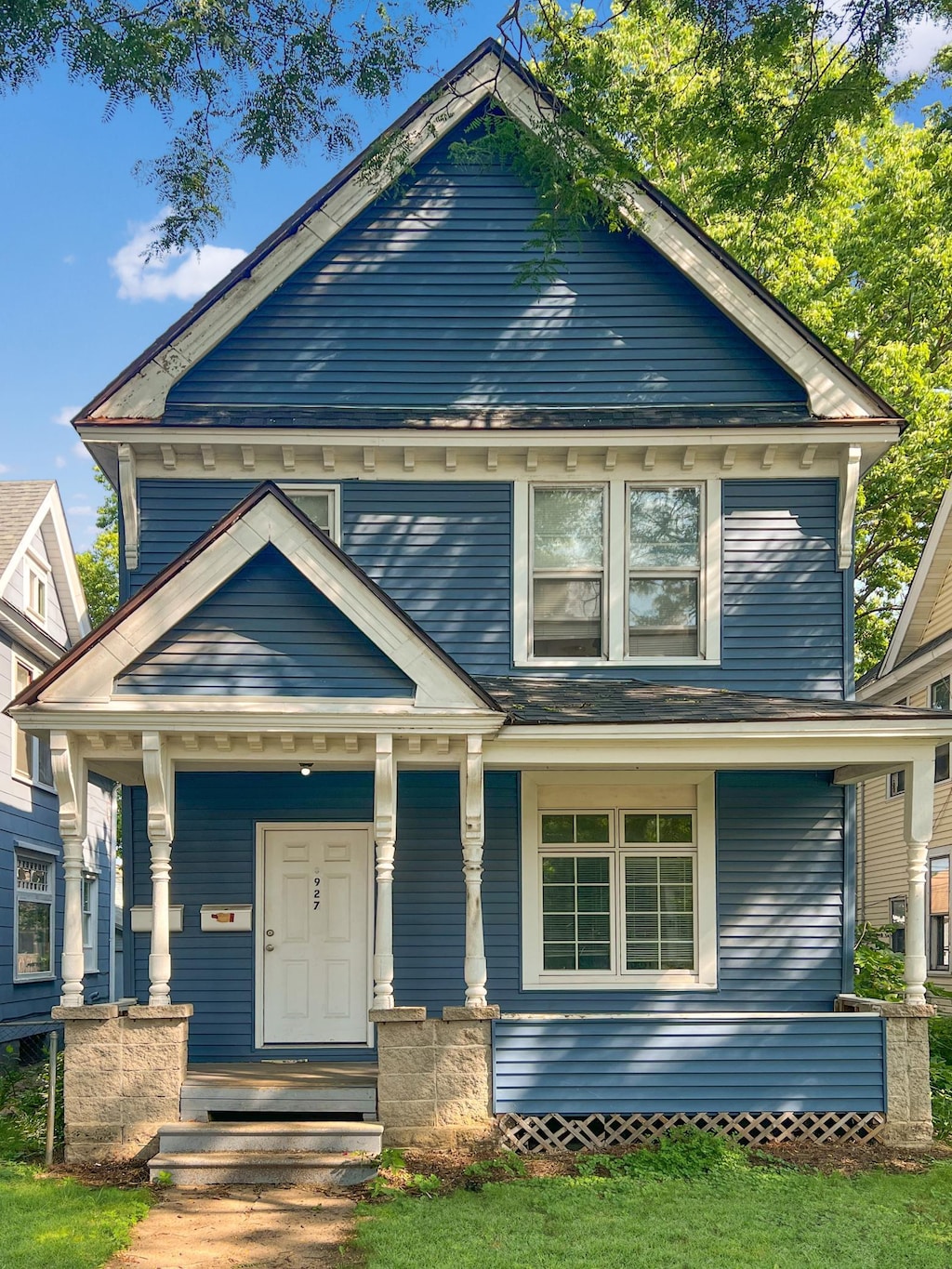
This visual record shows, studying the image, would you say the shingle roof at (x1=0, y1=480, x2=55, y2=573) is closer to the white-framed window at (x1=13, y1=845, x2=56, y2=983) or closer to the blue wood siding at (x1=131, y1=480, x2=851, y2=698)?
the white-framed window at (x1=13, y1=845, x2=56, y2=983)

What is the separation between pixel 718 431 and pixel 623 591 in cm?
173

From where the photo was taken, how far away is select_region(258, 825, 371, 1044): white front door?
10.8 meters

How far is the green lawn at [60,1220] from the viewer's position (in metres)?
6.72

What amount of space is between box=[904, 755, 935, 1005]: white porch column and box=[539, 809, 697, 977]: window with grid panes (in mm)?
1933

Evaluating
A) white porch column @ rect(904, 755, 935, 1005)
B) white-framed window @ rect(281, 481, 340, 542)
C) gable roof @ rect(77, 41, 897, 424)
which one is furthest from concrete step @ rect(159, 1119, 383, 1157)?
gable roof @ rect(77, 41, 897, 424)

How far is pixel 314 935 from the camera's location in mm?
10883

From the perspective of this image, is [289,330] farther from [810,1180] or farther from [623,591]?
[810,1180]

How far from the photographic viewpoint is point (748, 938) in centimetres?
1090

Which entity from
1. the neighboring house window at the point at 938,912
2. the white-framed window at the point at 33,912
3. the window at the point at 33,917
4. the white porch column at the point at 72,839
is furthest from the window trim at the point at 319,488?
the neighboring house window at the point at 938,912

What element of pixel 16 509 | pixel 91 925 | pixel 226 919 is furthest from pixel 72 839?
pixel 91 925

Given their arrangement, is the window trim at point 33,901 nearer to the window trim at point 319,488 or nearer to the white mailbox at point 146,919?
the white mailbox at point 146,919

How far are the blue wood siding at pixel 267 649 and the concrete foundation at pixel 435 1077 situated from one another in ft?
8.32

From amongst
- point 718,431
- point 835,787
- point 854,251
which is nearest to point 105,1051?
point 835,787

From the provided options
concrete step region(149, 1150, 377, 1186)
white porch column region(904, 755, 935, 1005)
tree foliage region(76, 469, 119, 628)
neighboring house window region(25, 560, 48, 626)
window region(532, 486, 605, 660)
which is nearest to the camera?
concrete step region(149, 1150, 377, 1186)
